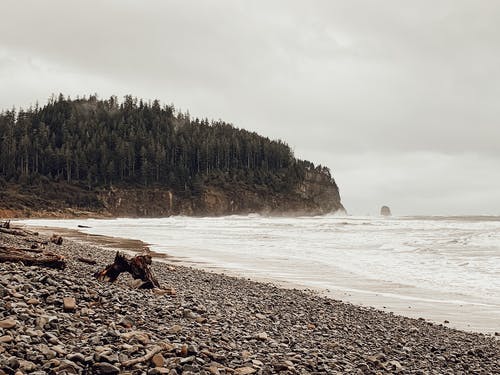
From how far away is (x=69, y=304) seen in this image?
266 inches

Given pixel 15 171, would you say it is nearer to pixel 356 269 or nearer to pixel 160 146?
pixel 160 146

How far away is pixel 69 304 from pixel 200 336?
6.59ft

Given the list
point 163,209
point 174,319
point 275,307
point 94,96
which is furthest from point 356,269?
point 94,96

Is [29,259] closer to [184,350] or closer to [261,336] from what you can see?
[261,336]

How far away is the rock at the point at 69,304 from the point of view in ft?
21.9

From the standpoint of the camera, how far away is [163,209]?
403 feet

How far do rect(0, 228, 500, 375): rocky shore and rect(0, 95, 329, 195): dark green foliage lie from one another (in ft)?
367

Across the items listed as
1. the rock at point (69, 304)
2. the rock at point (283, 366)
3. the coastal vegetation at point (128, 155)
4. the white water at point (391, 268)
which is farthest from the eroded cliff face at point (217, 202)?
the rock at point (283, 366)

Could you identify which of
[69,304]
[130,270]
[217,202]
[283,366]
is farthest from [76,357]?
[217,202]

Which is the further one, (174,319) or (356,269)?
(356,269)

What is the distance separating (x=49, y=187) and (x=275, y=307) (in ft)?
385

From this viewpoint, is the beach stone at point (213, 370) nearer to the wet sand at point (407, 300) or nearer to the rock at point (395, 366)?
the rock at point (395, 366)

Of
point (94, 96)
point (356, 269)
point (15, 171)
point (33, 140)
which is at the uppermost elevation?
point (94, 96)

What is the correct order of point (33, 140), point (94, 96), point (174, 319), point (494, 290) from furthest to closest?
point (94, 96), point (33, 140), point (494, 290), point (174, 319)
